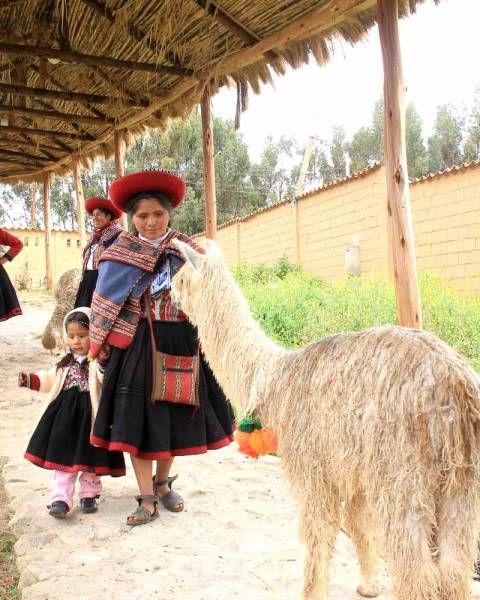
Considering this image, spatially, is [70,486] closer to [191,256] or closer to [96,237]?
[191,256]

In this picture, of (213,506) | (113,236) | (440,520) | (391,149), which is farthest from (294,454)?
(113,236)

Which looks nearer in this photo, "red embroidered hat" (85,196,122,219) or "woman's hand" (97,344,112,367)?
"woman's hand" (97,344,112,367)

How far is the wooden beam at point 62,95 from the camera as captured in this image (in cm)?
682

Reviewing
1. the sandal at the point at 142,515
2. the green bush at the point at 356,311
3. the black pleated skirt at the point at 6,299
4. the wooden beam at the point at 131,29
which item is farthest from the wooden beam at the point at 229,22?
the sandal at the point at 142,515

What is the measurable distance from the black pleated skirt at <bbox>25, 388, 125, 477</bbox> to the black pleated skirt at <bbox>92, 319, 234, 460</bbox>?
0.81 feet

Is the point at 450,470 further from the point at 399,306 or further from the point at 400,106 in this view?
the point at 400,106

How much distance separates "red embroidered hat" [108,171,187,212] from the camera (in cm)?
275

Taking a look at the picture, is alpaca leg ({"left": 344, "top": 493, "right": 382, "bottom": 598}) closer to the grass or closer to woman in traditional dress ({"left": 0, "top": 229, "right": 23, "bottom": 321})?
the grass

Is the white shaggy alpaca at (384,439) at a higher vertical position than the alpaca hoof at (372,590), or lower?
higher

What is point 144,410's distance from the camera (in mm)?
2807

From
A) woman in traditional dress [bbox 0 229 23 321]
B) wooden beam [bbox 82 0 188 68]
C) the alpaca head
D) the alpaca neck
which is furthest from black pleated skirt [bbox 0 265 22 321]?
the alpaca neck

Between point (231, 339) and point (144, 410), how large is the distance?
929 millimetres

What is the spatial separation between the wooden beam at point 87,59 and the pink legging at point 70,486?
14.8ft

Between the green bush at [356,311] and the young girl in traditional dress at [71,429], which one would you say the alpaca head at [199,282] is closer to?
the young girl in traditional dress at [71,429]
